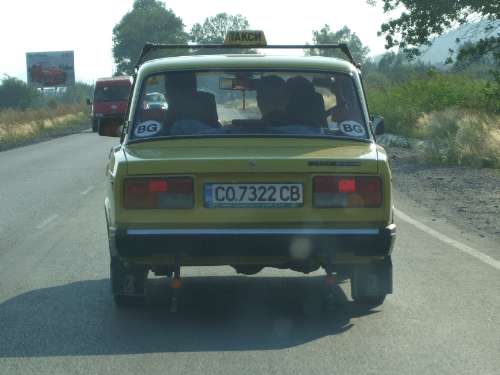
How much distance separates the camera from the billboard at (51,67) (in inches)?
3590

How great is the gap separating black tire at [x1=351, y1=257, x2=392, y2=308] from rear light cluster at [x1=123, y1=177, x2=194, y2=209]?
4.42 ft

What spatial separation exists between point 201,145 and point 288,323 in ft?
4.02

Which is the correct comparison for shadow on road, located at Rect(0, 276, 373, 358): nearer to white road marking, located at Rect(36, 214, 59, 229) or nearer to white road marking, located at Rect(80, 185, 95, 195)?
white road marking, located at Rect(36, 214, 59, 229)

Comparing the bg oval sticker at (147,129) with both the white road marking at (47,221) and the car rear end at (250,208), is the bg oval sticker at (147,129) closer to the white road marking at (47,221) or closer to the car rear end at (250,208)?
the car rear end at (250,208)

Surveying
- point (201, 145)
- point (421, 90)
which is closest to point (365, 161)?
point (201, 145)

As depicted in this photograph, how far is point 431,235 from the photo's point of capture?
11.0 meters

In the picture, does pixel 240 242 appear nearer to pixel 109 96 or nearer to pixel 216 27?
pixel 109 96

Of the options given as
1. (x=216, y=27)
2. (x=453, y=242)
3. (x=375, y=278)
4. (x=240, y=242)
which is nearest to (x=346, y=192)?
(x=240, y=242)

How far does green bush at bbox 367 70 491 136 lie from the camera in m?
30.7

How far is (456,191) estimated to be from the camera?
52.1 feet

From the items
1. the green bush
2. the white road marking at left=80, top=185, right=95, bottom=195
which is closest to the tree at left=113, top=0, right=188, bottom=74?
the green bush

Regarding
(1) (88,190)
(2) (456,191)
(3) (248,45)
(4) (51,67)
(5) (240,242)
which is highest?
(3) (248,45)

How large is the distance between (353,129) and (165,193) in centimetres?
153

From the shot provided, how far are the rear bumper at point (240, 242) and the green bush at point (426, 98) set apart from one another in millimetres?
22798
